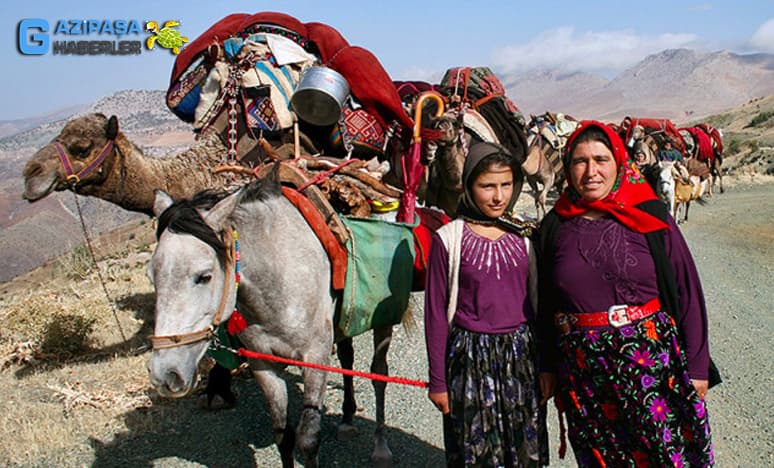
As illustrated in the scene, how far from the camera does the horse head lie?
2.25 m

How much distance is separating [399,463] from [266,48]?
141 inches

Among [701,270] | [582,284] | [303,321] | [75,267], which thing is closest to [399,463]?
[303,321]

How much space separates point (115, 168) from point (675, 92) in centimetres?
16853

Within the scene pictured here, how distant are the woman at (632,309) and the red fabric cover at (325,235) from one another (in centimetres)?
112

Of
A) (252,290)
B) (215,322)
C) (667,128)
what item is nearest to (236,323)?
(252,290)

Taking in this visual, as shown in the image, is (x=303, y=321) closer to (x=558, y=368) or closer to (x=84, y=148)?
(x=558, y=368)

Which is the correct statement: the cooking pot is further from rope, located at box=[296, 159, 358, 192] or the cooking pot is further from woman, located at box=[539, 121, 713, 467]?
woman, located at box=[539, 121, 713, 467]

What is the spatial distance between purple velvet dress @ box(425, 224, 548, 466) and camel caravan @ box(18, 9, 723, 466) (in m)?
0.37

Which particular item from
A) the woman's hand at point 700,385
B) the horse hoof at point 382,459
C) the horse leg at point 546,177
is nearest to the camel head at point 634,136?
Result: the horse leg at point 546,177

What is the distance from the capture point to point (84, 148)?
4559mm

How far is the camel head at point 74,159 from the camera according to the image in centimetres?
443

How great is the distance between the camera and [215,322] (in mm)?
2404

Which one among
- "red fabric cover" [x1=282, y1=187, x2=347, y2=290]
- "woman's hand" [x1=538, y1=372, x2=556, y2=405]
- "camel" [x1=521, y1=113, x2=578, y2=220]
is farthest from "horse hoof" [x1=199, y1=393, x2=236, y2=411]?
"camel" [x1=521, y1=113, x2=578, y2=220]

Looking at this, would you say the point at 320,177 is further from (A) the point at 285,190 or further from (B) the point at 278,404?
(B) the point at 278,404
